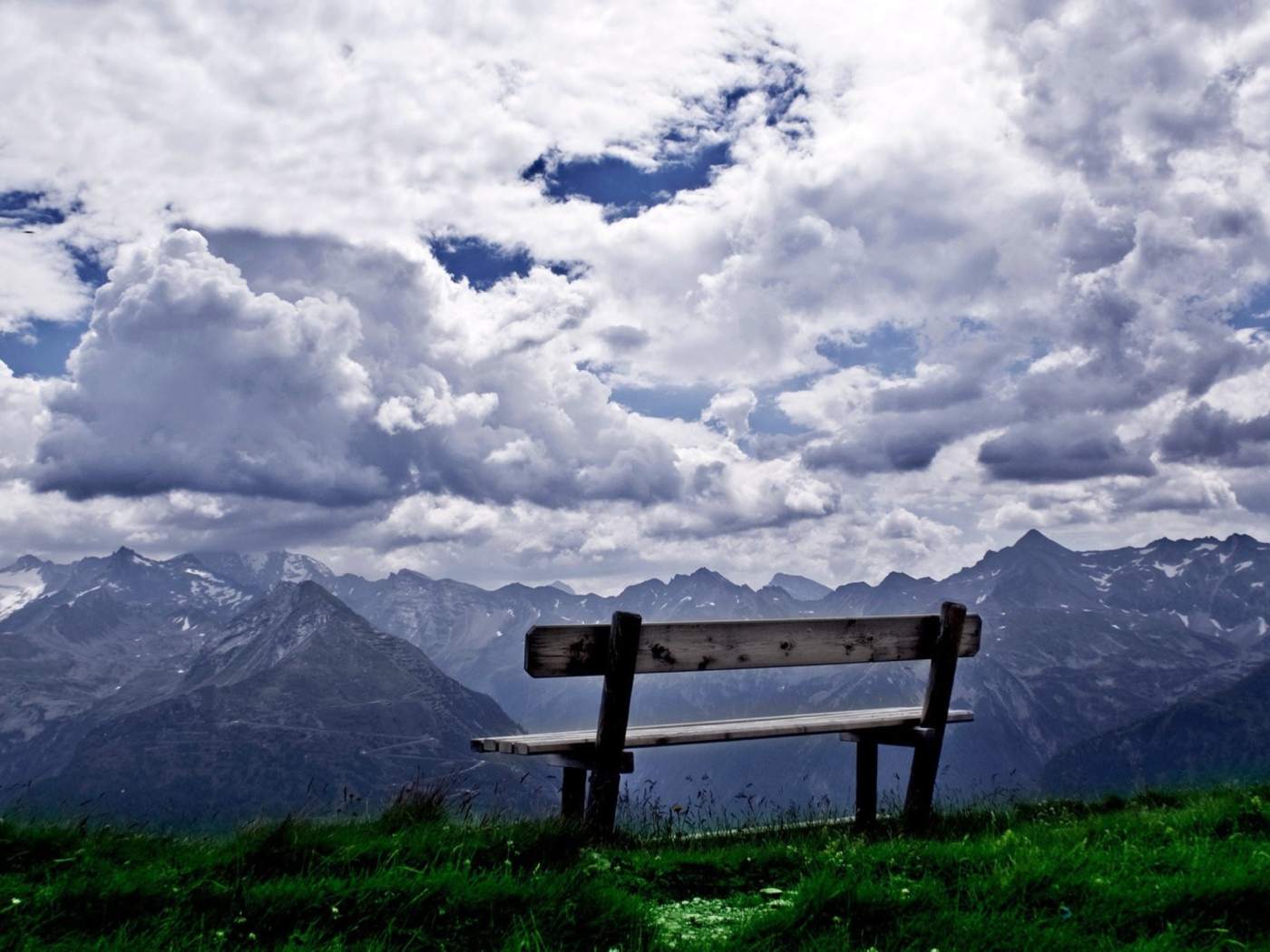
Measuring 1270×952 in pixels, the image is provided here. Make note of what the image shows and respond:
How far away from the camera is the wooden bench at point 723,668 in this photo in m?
7.30

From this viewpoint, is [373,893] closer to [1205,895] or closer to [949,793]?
[1205,895]

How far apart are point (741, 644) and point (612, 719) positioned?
1.33 meters

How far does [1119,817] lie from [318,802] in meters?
6.39

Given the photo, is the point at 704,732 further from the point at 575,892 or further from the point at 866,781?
the point at 575,892

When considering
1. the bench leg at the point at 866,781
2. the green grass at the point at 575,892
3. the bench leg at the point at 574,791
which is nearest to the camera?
the green grass at the point at 575,892

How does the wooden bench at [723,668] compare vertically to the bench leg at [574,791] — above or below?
above

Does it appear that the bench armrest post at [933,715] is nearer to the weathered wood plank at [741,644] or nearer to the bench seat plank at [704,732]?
the weathered wood plank at [741,644]

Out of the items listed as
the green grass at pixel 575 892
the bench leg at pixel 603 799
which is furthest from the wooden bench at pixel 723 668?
the green grass at pixel 575 892

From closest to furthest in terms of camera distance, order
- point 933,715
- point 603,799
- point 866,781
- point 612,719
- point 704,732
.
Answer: point 603,799
point 612,719
point 704,732
point 933,715
point 866,781

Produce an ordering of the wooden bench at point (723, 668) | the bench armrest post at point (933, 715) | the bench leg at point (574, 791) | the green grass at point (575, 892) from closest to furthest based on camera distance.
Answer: the green grass at point (575, 892) → the wooden bench at point (723, 668) → the bench leg at point (574, 791) → the bench armrest post at point (933, 715)

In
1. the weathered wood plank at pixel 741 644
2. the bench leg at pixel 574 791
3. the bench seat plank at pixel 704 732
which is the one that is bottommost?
the bench leg at pixel 574 791

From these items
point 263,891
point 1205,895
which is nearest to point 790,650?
point 1205,895

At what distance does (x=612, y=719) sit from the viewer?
743 cm

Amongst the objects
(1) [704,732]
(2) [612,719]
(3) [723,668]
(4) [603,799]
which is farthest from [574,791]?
(3) [723,668]
